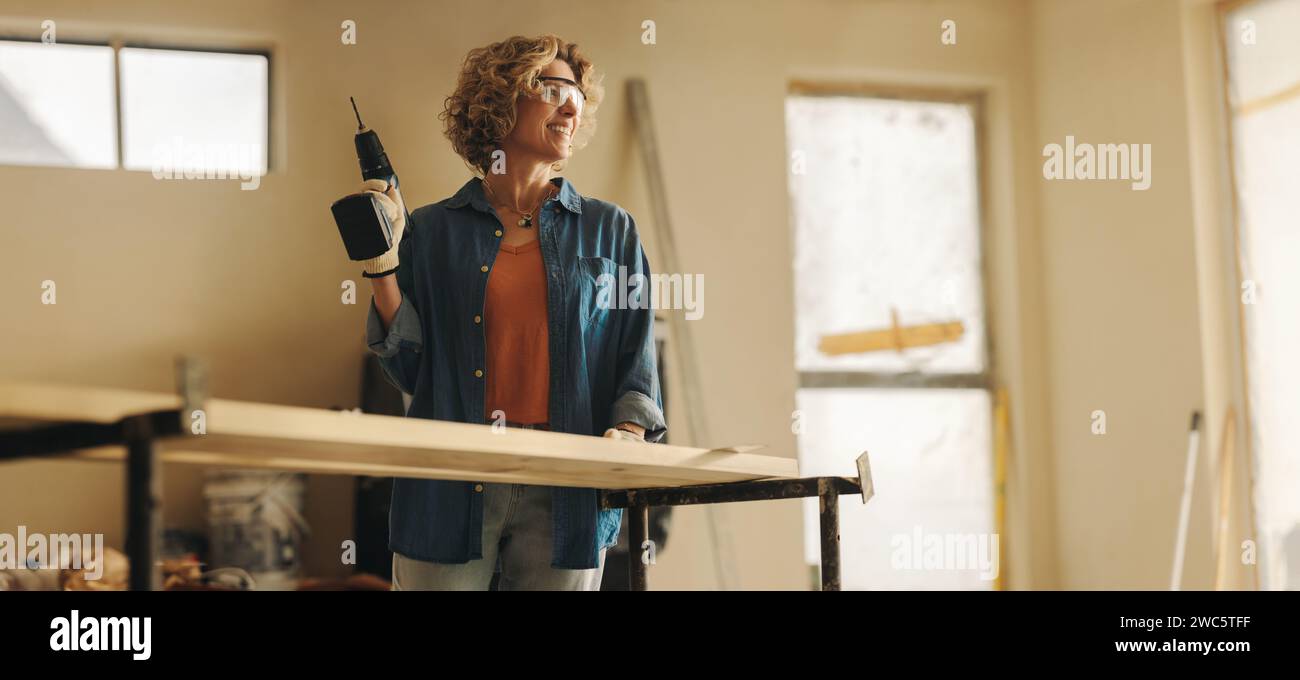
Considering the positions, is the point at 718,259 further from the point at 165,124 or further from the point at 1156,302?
the point at 165,124

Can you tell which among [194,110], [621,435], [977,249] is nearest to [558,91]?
[621,435]

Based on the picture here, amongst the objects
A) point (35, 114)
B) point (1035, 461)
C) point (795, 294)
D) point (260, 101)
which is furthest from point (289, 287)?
point (1035, 461)

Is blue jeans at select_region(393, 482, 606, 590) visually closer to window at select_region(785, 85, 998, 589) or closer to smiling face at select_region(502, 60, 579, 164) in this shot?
smiling face at select_region(502, 60, 579, 164)

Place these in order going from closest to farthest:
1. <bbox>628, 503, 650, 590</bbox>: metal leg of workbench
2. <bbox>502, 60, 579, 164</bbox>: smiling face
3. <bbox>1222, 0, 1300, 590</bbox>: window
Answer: <bbox>502, 60, 579, 164</bbox>: smiling face → <bbox>628, 503, 650, 590</bbox>: metal leg of workbench → <bbox>1222, 0, 1300, 590</bbox>: window

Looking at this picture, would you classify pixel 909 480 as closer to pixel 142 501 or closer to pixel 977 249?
pixel 977 249

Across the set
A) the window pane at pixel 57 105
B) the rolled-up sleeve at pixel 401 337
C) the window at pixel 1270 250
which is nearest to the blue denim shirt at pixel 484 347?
the rolled-up sleeve at pixel 401 337

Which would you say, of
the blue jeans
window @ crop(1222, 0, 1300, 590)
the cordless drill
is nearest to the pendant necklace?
the cordless drill

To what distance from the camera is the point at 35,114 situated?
12.6 feet

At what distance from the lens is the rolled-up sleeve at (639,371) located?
1694 millimetres

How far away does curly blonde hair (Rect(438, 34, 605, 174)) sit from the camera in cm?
180

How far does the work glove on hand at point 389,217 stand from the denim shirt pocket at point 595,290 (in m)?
0.26

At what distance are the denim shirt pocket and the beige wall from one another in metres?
2.29

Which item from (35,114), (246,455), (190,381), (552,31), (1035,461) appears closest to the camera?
(190,381)

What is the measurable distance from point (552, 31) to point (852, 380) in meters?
1.65
